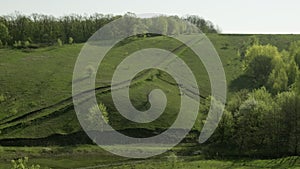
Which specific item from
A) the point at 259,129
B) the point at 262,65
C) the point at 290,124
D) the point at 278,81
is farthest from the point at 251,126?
the point at 262,65

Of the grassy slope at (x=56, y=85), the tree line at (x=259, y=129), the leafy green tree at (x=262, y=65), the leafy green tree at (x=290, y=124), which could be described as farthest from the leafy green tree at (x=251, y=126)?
the leafy green tree at (x=262, y=65)

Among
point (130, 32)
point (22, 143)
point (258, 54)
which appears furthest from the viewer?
point (130, 32)

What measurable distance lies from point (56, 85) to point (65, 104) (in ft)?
47.6

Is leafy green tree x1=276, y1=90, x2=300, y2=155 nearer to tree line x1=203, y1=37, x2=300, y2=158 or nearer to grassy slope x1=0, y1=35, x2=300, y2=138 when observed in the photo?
tree line x1=203, y1=37, x2=300, y2=158

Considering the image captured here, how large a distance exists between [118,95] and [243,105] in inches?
1501

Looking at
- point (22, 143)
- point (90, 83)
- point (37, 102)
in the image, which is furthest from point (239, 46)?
point (22, 143)

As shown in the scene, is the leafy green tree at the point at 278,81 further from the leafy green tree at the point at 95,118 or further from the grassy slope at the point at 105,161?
the leafy green tree at the point at 95,118

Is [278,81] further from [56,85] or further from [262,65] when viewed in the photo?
[56,85]

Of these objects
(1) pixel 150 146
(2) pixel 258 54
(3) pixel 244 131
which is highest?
(2) pixel 258 54

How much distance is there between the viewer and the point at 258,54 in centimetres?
13925

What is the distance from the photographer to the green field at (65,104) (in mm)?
72750

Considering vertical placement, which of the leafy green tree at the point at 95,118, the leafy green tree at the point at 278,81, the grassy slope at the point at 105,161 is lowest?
the grassy slope at the point at 105,161

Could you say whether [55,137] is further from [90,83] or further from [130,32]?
[130,32]

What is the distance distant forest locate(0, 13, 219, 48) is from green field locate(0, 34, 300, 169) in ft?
44.3
